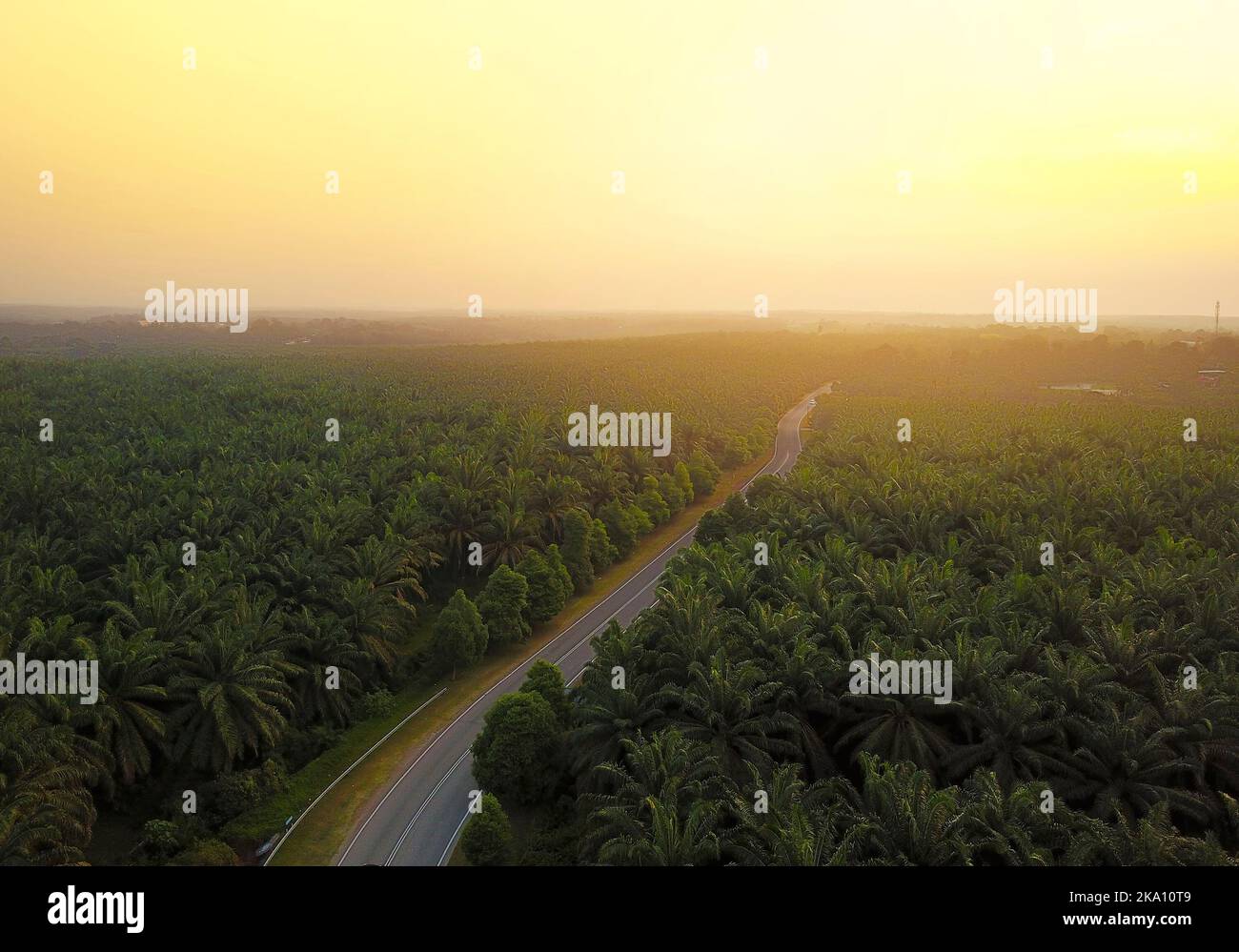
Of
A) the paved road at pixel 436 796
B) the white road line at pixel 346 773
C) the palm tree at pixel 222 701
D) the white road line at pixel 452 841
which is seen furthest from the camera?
the palm tree at pixel 222 701

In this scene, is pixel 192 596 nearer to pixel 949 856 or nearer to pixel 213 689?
pixel 213 689

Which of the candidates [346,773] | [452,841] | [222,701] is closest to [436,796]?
[452,841]

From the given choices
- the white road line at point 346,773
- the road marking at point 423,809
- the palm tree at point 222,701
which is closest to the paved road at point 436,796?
the road marking at point 423,809

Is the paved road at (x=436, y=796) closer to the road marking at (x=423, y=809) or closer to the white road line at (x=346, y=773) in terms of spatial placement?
the road marking at (x=423, y=809)

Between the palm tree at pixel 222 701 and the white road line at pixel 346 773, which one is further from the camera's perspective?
the palm tree at pixel 222 701

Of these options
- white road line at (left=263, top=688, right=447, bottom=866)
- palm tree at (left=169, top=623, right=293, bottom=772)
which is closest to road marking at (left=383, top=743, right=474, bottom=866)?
white road line at (left=263, top=688, right=447, bottom=866)

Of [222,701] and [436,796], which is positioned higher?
[222,701]

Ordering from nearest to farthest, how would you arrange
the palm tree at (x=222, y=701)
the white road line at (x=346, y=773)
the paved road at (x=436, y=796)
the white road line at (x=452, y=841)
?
the white road line at (x=452, y=841), the paved road at (x=436, y=796), the white road line at (x=346, y=773), the palm tree at (x=222, y=701)

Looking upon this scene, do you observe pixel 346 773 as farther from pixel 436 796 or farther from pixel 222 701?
pixel 222 701

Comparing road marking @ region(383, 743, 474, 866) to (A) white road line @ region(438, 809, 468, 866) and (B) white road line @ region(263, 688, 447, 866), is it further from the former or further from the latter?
(B) white road line @ region(263, 688, 447, 866)

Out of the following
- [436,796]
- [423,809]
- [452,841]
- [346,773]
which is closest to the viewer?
[452,841]
